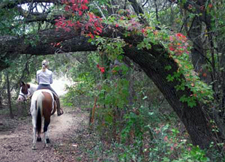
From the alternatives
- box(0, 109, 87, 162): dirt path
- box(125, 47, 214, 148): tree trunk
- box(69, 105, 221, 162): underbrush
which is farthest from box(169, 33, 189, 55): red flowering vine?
box(0, 109, 87, 162): dirt path

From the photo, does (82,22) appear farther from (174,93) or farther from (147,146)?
(147,146)

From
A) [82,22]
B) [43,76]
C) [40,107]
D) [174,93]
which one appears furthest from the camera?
[43,76]

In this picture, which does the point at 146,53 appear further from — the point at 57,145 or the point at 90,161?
the point at 57,145

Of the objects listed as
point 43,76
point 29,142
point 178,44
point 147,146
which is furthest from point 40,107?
point 178,44

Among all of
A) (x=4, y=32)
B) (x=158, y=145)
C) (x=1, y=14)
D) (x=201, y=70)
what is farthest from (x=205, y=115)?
(x=1, y=14)

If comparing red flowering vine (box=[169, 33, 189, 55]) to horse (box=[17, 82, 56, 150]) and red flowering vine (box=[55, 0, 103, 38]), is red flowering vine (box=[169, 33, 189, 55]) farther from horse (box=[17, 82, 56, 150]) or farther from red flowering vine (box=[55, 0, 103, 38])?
horse (box=[17, 82, 56, 150])

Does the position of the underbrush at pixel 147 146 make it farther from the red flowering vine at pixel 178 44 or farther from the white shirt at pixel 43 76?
the white shirt at pixel 43 76

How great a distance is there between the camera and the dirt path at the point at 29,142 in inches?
311

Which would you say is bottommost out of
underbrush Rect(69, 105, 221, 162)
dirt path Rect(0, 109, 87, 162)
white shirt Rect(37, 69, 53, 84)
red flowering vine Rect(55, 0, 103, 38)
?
dirt path Rect(0, 109, 87, 162)

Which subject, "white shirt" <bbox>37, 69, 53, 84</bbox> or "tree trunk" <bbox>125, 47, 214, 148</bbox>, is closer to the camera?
"tree trunk" <bbox>125, 47, 214, 148</bbox>

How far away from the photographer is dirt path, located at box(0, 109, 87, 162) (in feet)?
25.9

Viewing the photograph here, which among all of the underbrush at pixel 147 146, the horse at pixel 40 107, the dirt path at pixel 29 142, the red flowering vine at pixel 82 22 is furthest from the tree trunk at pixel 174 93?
the horse at pixel 40 107

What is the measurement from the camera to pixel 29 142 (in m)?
9.84

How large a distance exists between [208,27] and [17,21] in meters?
5.03
